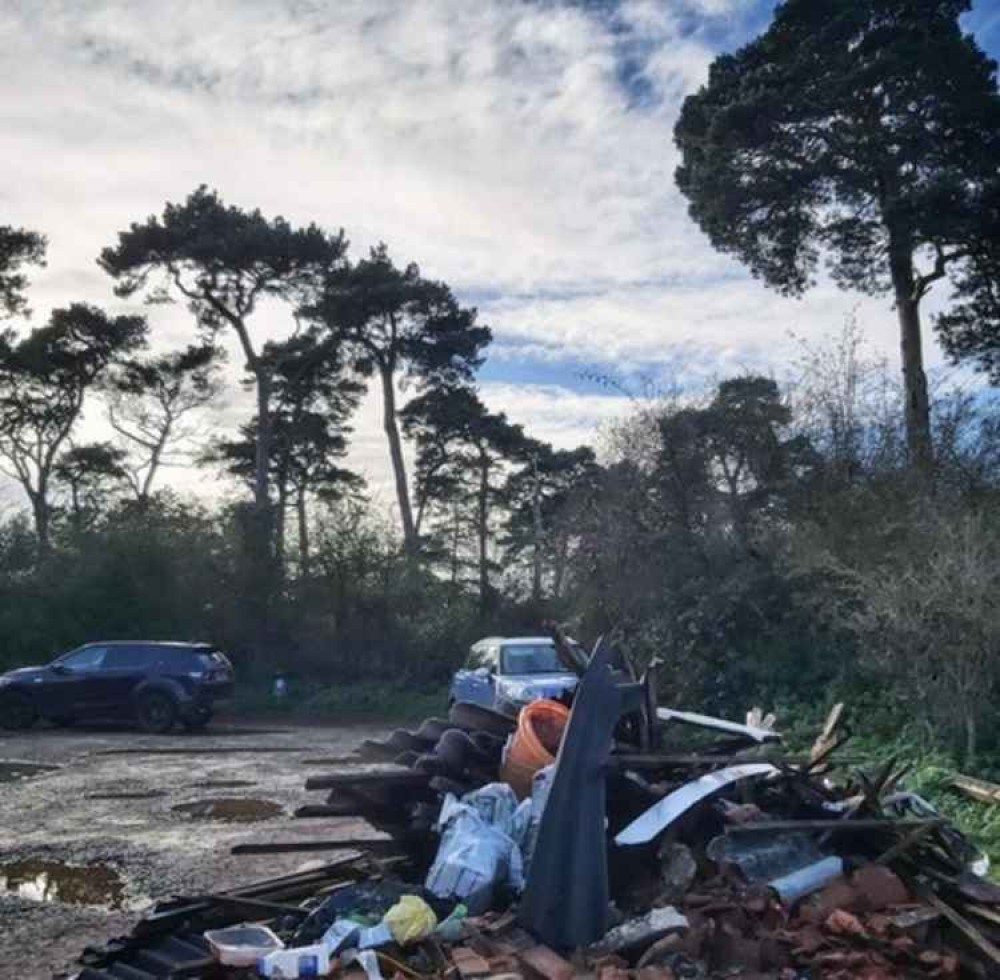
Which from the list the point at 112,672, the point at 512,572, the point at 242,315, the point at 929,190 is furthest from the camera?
the point at 242,315

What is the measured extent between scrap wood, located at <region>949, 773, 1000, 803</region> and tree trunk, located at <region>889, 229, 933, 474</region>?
640 centimetres

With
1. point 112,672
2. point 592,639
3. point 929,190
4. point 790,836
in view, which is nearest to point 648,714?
point 790,836

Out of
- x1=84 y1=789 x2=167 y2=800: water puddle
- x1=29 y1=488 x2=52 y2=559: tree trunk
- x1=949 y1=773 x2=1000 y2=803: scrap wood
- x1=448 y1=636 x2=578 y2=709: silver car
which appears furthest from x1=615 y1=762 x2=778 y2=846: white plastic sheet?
x1=29 y1=488 x2=52 y2=559: tree trunk

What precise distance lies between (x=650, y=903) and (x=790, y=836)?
1.02 meters

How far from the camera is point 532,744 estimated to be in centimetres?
682

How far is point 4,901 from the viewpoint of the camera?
7.40 metres

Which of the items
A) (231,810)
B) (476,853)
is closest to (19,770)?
(231,810)

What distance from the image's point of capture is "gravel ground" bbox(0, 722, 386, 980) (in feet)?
22.5

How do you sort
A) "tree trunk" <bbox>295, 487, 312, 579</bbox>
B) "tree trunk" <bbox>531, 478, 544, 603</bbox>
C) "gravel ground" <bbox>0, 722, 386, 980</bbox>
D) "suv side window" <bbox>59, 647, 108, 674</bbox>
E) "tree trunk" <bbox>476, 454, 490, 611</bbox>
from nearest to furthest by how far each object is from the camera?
"gravel ground" <bbox>0, 722, 386, 980</bbox>
"suv side window" <bbox>59, 647, 108, 674</bbox>
"tree trunk" <bbox>531, 478, 544, 603</bbox>
"tree trunk" <bbox>295, 487, 312, 579</bbox>
"tree trunk" <bbox>476, 454, 490, 611</bbox>

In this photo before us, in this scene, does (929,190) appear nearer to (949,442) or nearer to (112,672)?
(949,442)

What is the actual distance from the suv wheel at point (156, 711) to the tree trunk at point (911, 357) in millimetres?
13588

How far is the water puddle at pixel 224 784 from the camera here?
1252 cm

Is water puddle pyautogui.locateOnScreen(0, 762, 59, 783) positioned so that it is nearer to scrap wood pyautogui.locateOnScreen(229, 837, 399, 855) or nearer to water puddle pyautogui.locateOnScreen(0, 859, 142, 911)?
water puddle pyautogui.locateOnScreen(0, 859, 142, 911)

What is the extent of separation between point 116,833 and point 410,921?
5697 millimetres
